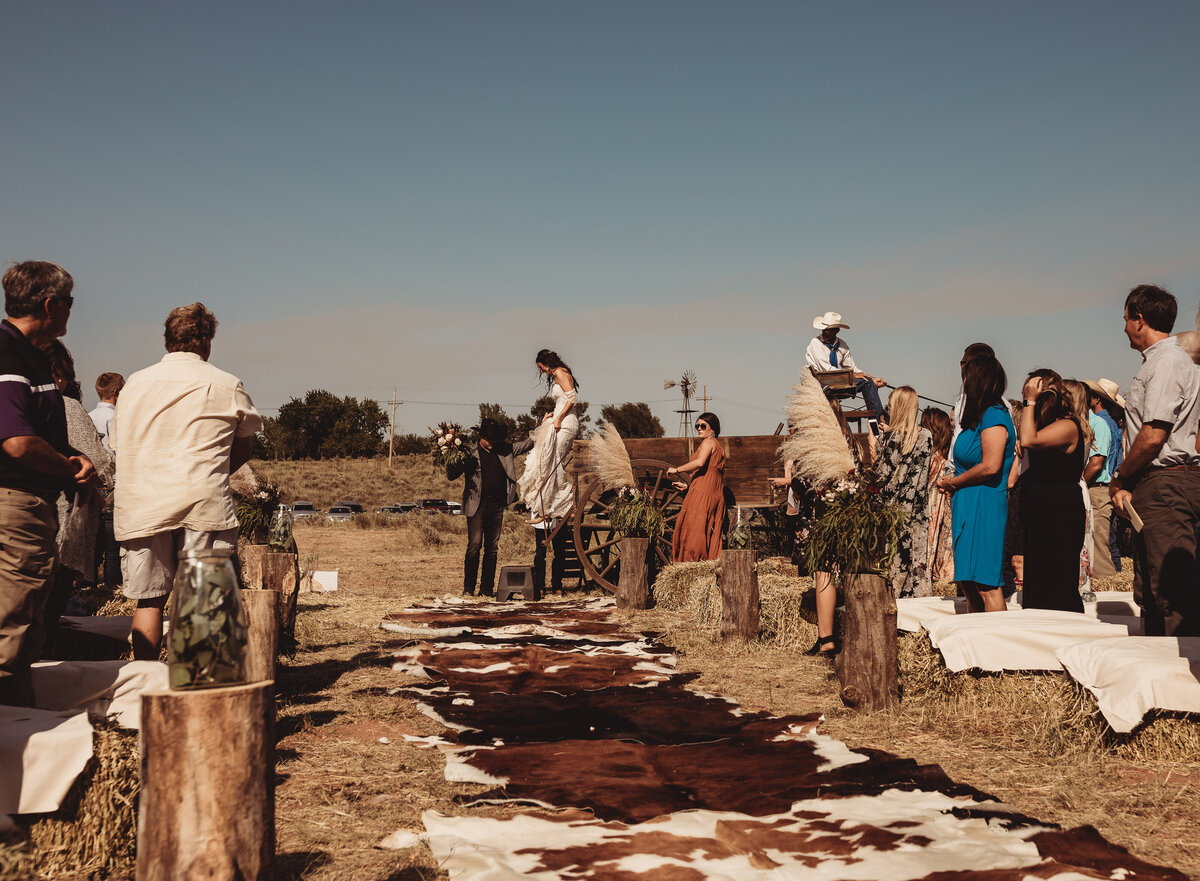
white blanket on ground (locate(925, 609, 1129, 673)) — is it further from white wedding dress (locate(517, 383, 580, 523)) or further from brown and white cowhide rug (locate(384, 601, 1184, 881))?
white wedding dress (locate(517, 383, 580, 523))

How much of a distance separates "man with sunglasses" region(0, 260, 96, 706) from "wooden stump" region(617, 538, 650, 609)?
249 inches

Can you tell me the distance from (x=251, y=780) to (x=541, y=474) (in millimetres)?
8517

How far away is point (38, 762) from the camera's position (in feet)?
8.98

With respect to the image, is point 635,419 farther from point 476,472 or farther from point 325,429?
point 476,472

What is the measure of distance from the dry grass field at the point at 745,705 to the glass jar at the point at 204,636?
0.83 meters

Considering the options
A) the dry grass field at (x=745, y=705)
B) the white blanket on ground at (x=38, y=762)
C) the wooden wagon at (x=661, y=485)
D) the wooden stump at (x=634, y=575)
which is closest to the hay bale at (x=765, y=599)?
the dry grass field at (x=745, y=705)

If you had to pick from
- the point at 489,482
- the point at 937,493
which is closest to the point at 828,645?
the point at 937,493

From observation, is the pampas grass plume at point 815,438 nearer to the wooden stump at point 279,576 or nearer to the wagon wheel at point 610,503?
the wagon wheel at point 610,503

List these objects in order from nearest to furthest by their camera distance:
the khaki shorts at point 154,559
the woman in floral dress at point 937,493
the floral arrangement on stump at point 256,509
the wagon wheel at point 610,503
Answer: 1. the khaki shorts at point 154,559
2. the floral arrangement on stump at point 256,509
3. the woman in floral dress at point 937,493
4. the wagon wheel at point 610,503

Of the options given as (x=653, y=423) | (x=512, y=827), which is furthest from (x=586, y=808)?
(x=653, y=423)

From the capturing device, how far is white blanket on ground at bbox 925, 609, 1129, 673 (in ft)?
15.3

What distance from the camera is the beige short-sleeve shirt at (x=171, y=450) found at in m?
4.17

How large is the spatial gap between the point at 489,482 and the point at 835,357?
3.92m

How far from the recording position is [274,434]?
55.4 meters
